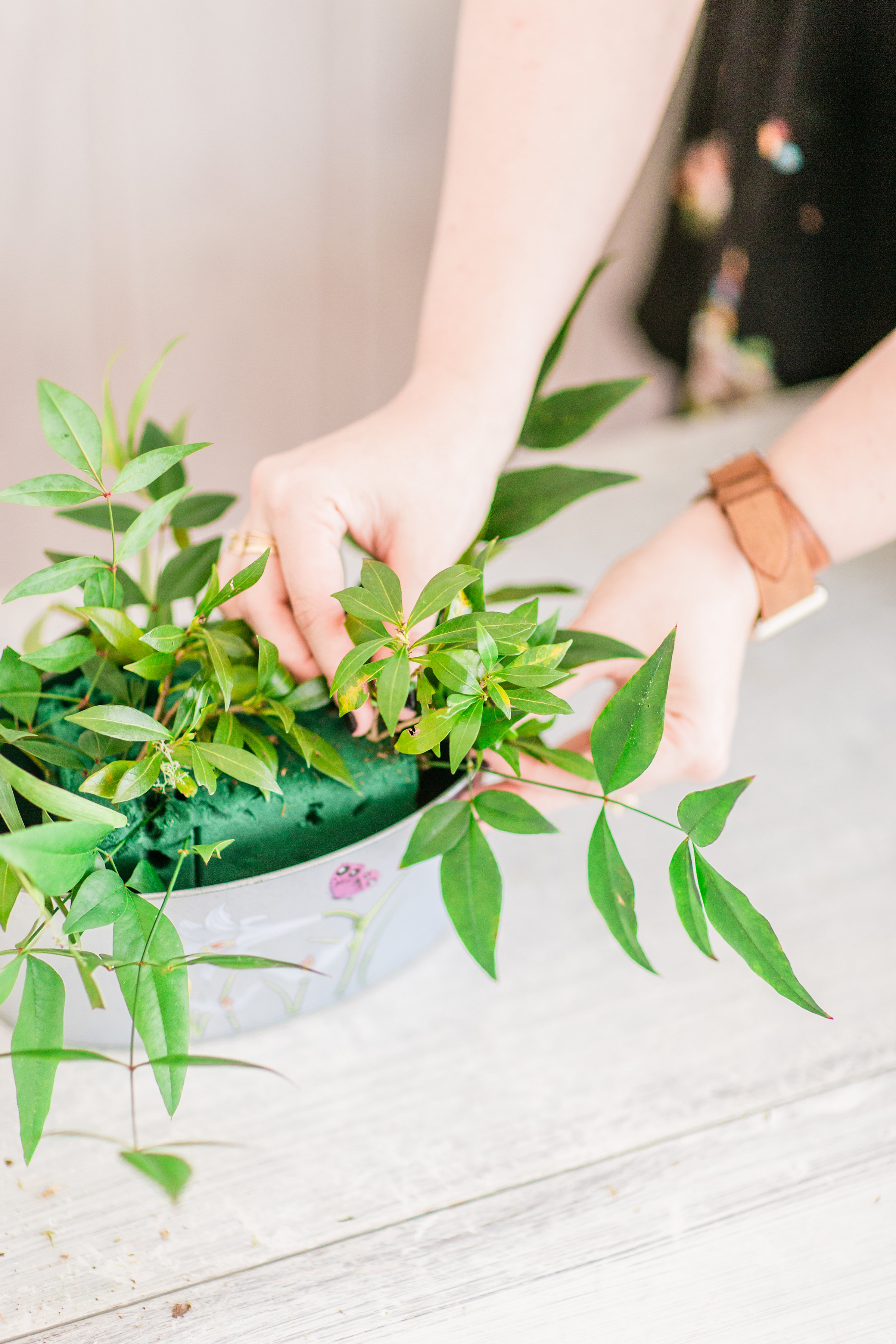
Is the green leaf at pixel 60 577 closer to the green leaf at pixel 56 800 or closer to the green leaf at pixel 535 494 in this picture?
the green leaf at pixel 56 800

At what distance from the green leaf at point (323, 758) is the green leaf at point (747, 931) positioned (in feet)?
0.48

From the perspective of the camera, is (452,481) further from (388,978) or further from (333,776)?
(388,978)

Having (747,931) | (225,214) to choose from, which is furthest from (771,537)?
(225,214)

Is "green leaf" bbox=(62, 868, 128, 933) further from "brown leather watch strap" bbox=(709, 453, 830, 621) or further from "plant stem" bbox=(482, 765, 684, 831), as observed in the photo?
"brown leather watch strap" bbox=(709, 453, 830, 621)

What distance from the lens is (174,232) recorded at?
1.07m

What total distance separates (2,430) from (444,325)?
29.9 inches

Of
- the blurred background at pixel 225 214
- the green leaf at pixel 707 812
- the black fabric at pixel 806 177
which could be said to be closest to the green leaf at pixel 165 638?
the green leaf at pixel 707 812

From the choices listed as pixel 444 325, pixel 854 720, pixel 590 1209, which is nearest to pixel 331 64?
pixel 444 325

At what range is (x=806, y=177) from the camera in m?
0.82

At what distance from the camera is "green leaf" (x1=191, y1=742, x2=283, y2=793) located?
0.39 meters

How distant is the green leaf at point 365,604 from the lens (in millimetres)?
398

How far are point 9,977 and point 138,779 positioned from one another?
0.27 feet

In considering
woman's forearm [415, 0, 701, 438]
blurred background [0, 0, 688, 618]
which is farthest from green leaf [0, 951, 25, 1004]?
blurred background [0, 0, 688, 618]

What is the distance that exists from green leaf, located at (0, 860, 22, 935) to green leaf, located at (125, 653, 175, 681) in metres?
0.09
